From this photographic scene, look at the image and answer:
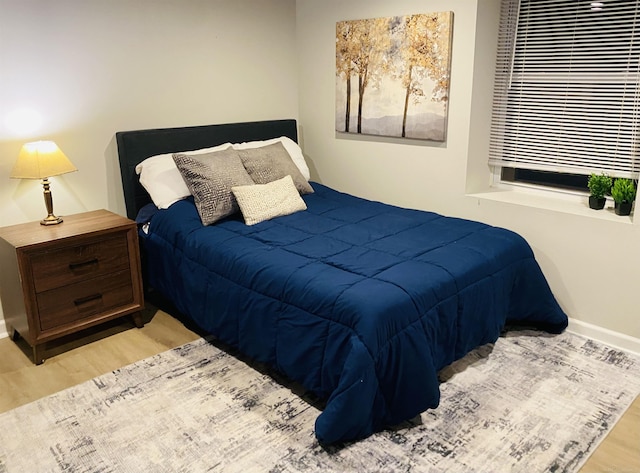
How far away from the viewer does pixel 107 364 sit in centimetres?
278

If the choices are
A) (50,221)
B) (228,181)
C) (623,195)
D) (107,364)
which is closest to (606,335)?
(623,195)

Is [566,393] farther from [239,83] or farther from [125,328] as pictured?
[239,83]

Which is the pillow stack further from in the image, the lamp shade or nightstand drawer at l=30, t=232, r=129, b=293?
the lamp shade

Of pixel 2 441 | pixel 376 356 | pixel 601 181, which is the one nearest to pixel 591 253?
pixel 601 181

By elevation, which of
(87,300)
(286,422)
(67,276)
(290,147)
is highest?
(290,147)

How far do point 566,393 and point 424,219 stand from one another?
1.19m

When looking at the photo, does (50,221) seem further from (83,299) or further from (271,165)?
(271,165)

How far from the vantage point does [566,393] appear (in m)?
2.49

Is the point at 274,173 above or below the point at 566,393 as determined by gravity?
above

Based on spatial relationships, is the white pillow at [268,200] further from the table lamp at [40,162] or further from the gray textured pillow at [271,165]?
the table lamp at [40,162]

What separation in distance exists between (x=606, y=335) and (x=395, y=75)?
2.02 metres

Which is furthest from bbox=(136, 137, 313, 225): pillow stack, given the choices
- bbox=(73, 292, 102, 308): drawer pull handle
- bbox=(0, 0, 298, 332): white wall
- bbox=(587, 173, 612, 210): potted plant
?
bbox=(587, 173, 612, 210): potted plant

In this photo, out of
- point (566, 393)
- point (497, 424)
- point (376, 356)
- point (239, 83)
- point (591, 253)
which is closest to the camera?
point (376, 356)

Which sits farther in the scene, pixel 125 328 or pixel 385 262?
pixel 125 328
